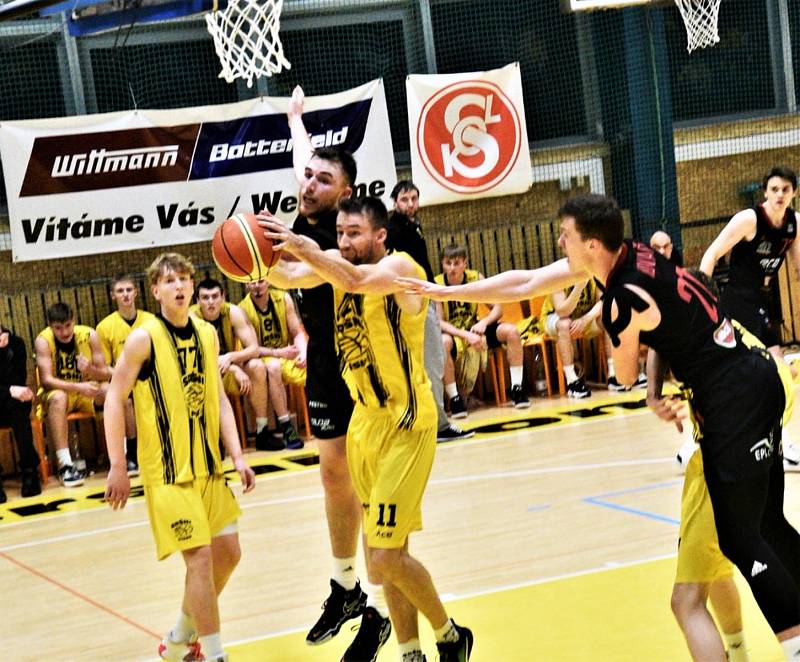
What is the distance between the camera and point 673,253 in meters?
11.5

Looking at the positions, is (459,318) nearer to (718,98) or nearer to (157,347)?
(718,98)

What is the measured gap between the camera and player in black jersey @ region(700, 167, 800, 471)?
738cm

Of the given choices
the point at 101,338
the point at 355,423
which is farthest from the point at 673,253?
the point at 355,423

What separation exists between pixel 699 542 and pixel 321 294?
2.01 m

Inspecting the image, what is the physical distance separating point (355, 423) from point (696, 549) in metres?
1.50

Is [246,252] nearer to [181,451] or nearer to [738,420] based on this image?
[181,451]

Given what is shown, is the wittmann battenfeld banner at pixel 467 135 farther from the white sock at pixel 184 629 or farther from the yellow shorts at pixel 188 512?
the white sock at pixel 184 629

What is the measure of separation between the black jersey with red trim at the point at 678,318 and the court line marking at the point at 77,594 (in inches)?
117

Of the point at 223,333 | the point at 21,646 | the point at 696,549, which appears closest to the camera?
the point at 696,549

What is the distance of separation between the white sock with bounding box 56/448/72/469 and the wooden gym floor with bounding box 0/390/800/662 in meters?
0.21

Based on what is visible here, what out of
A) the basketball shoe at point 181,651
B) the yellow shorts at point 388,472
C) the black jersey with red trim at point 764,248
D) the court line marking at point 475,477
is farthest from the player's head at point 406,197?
the basketball shoe at point 181,651

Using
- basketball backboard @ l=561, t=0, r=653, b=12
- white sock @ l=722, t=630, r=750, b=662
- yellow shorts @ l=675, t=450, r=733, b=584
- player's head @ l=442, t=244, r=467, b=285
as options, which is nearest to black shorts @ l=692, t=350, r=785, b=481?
yellow shorts @ l=675, t=450, r=733, b=584

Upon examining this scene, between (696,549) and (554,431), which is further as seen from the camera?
(554,431)

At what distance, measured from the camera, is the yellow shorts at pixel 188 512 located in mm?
4895
